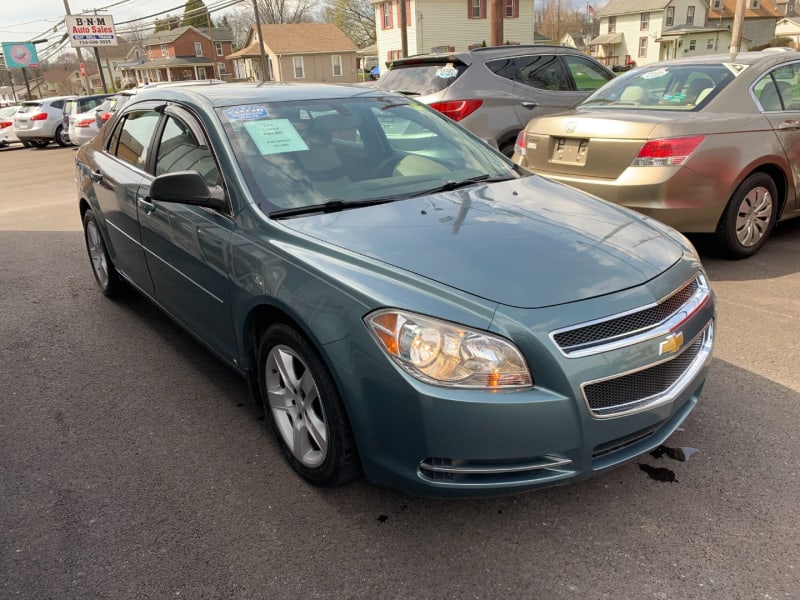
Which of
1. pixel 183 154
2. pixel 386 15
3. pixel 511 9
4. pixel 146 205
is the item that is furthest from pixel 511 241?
pixel 386 15

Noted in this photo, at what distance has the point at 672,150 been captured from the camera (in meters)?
4.89

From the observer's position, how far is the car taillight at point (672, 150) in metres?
4.89

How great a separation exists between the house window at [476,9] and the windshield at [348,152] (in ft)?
138

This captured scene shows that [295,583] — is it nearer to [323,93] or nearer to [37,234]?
[323,93]

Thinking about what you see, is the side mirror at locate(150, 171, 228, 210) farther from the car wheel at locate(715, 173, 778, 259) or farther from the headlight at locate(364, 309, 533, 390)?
the car wheel at locate(715, 173, 778, 259)

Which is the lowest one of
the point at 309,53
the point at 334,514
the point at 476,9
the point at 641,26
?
the point at 334,514

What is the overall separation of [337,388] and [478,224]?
976 millimetres

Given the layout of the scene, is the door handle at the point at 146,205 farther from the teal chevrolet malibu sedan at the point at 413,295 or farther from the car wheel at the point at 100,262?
the car wheel at the point at 100,262

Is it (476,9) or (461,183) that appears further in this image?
(476,9)

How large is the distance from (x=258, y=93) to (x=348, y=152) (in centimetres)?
71

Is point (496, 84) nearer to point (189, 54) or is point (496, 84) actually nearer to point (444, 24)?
point (444, 24)

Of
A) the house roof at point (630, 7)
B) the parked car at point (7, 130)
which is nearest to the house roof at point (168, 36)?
the house roof at point (630, 7)

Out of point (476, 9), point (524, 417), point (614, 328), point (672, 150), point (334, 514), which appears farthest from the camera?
point (476, 9)

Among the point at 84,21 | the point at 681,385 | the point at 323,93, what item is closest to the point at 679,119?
the point at 323,93
